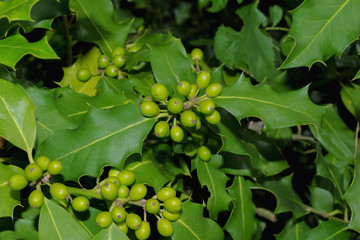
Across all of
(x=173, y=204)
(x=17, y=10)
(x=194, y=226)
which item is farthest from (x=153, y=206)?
(x=17, y=10)

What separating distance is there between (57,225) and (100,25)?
32.8 inches

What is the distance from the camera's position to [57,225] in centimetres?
122

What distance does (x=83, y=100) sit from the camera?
1.54 m

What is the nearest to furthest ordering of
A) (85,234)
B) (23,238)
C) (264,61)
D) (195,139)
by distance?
1. (85,234)
2. (23,238)
3. (195,139)
4. (264,61)

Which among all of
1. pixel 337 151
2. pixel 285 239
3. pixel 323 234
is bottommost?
pixel 285 239

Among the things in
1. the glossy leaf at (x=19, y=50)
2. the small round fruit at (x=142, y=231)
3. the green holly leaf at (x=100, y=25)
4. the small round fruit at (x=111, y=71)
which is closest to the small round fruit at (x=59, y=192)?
the small round fruit at (x=142, y=231)

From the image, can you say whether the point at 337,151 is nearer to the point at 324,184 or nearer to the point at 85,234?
the point at 324,184

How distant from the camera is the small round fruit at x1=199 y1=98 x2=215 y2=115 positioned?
1.28 metres

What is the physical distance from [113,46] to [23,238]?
2.68ft

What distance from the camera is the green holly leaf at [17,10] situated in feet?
4.18

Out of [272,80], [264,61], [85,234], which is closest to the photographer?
[85,234]

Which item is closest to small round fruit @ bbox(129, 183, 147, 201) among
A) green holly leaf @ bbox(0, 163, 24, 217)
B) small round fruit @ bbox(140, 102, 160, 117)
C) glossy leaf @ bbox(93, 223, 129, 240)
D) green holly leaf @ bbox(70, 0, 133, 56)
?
glossy leaf @ bbox(93, 223, 129, 240)

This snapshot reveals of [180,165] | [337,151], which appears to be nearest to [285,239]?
[337,151]

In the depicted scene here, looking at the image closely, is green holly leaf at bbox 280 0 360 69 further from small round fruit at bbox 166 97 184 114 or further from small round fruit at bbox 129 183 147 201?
small round fruit at bbox 129 183 147 201
